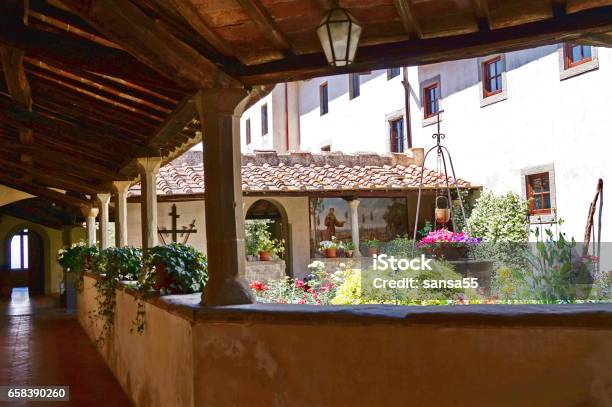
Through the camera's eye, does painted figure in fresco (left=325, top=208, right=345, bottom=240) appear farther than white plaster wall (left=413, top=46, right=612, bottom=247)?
Yes

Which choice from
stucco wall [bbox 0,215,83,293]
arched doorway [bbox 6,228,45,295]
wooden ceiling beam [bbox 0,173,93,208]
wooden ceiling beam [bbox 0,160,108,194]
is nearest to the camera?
wooden ceiling beam [bbox 0,160,108,194]

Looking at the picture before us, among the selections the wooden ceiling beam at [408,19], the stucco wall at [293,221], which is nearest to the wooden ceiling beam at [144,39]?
the wooden ceiling beam at [408,19]

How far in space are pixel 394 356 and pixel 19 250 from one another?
18997mm

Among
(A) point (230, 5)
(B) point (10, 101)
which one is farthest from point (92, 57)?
(B) point (10, 101)

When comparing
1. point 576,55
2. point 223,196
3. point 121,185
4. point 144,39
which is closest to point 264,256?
point 121,185

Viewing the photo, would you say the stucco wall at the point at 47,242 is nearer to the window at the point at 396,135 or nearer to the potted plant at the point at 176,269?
the window at the point at 396,135

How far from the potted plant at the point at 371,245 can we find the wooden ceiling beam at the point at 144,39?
38.9 ft

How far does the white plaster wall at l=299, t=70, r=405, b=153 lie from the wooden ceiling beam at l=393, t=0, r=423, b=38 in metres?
14.0

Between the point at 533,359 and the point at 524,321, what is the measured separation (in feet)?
0.56

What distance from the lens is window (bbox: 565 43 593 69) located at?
11.3m

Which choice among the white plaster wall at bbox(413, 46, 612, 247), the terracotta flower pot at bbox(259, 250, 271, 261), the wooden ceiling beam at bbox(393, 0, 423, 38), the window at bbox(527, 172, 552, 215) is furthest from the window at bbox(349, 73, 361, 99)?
the wooden ceiling beam at bbox(393, 0, 423, 38)

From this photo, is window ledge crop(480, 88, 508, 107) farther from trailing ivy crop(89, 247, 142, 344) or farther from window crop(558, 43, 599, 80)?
trailing ivy crop(89, 247, 142, 344)

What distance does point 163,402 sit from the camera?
4363mm

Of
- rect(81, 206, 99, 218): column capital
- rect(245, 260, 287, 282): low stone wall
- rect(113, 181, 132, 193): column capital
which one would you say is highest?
rect(113, 181, 132, 193): column capital
